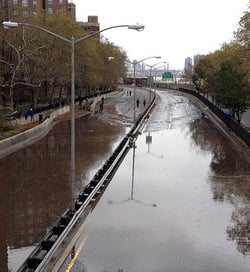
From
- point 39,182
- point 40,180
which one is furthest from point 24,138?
point 39,182

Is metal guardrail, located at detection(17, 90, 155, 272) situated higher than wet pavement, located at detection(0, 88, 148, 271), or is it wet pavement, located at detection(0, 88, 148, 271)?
metal guardrail, located at detection(17, 90, 155, 272)

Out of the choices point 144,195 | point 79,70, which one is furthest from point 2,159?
point 79,70

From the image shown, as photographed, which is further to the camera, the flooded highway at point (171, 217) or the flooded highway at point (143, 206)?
the flooded highway at point (143, 206)

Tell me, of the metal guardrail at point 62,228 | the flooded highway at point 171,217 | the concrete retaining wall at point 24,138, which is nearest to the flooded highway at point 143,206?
the flooded highway at point 171,217

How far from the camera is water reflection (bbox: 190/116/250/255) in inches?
707

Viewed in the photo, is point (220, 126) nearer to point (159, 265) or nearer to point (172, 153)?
point (172, 153)

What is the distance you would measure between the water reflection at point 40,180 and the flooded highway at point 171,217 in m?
1.92

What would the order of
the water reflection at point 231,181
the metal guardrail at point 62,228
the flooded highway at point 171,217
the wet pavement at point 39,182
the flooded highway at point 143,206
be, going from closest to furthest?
the metal guardrail at point 62,228 < the flooded highway at point 171,217 < the flooded highway at point 143,206 < the wet pavement at point 39,182 < the water reflection at point 231,181

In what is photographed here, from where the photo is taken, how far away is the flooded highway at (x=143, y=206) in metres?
15.1

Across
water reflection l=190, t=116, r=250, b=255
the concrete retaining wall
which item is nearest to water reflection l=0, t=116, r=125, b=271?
the concrete retaining wall

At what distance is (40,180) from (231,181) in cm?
1055

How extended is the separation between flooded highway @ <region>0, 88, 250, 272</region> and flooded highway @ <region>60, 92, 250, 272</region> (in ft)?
0.11

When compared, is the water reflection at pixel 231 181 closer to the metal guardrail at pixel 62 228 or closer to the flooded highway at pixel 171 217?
the flooded highway at pixel 171 217

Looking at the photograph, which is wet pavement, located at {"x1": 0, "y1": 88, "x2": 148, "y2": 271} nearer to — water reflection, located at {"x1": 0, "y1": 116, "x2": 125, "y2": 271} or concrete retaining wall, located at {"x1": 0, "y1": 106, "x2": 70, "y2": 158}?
water reflection, located at {"x1": 0, "y1": 116, "x2": 125, "y2": 271}
